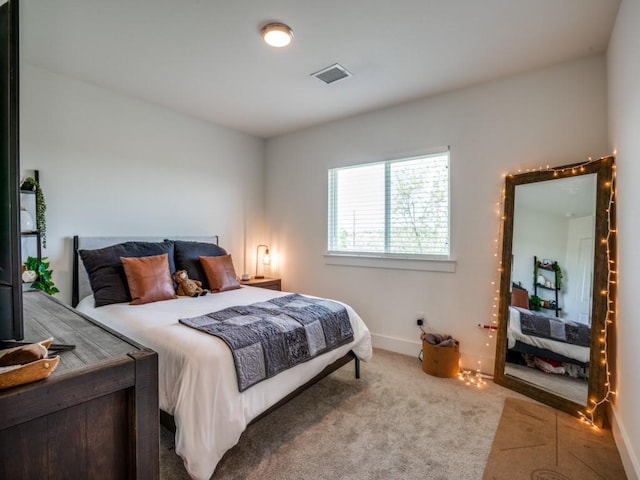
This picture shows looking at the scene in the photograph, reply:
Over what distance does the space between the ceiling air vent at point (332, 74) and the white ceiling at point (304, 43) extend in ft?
0.22

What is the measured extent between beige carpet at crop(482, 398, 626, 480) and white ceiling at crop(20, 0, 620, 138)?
2.61 m

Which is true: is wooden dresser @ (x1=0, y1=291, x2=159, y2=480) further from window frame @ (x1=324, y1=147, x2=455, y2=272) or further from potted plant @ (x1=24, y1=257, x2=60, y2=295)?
window frame @ (x1=324, y1=147, x2=455, y2=272)

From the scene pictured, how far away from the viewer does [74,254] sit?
2883 mm

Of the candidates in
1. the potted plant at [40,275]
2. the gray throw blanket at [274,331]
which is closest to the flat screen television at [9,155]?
the gray throw blanket at [274,331]

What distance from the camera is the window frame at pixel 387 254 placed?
3.19 m

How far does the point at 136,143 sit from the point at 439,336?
3527 mm

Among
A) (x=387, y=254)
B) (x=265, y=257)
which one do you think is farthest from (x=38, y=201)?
(x=387, y=254)

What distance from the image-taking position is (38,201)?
8.43ft

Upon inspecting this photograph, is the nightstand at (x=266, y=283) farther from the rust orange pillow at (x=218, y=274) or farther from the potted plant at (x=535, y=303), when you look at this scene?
the potted plant at (x=535, y=303)

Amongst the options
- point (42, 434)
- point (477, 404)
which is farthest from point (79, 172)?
point (477, 404)

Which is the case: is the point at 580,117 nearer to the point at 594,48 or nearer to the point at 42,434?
the point at 594,48

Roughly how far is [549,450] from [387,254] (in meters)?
2.06

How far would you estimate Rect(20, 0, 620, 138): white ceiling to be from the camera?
2004 millimetres

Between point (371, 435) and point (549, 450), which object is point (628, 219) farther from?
point (371, 435)
